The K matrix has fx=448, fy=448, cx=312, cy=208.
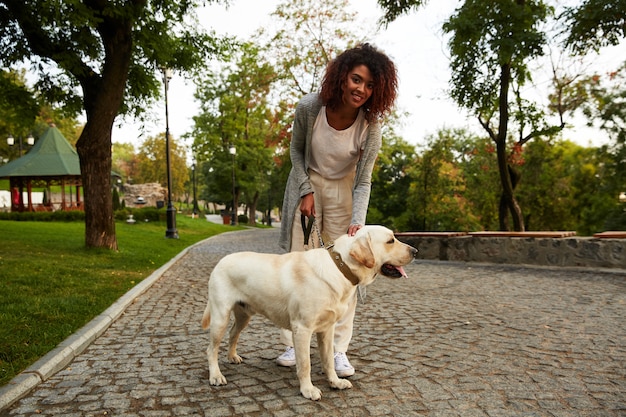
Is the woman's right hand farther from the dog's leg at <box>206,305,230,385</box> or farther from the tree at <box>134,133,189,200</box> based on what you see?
the tree at <box>134,133,189,200</box>

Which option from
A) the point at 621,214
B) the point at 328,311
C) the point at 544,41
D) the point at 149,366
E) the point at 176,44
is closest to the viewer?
the point at 328,311

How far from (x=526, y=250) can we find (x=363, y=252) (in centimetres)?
838

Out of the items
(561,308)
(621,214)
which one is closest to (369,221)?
(621,214)

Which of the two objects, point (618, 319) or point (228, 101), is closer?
point (618, 319)

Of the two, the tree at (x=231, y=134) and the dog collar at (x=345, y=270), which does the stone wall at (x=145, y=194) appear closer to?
the tree at (x=231, y=134)

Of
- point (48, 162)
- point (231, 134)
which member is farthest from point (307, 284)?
point (231, 134)

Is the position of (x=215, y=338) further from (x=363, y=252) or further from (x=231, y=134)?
(x=231, y=134)

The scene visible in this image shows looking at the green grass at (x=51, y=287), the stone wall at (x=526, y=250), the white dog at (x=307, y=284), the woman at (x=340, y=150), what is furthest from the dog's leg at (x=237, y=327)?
the stone wall at (x=526, y=250)

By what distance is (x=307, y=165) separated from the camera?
3.95 meters

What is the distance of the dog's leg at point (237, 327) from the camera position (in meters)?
3.71

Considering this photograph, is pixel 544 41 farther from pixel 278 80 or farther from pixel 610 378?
pixel 278 80

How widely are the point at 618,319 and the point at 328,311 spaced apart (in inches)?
172

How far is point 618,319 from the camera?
5.51 m

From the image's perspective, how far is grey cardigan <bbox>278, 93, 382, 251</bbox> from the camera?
12.3 feet
